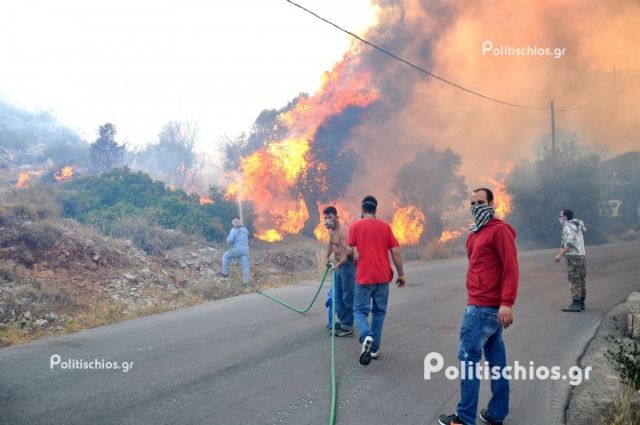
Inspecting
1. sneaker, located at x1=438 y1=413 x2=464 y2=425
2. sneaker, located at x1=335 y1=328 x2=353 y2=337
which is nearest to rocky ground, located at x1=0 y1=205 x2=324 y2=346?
sneaker, located at x1=335 y1=328 x2=353 y2=337

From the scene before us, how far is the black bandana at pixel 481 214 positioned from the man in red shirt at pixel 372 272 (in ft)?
5.31

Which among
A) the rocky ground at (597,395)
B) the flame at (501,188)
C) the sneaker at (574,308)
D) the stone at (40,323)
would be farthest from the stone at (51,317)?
the flame at (501,188)

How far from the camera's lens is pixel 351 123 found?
95.6 ft

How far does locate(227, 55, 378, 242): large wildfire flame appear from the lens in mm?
23750

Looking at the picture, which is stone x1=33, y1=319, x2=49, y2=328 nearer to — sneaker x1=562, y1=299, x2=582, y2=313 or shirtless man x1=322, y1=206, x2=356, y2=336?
shirtless man x1=322, y1=206, x2=356, y2=336

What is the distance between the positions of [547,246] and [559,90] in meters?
16.2

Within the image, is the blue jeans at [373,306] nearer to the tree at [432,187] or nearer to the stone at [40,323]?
the stone at [40,323]

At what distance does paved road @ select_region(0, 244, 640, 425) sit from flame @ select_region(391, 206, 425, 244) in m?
15.9

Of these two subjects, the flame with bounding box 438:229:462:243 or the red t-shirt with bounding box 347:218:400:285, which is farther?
the flame with bounding box 438:229:462:243

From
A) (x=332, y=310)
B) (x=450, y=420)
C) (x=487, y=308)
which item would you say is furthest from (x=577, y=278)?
(x=450, y=420)

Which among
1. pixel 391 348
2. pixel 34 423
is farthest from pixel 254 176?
pixel 34 423

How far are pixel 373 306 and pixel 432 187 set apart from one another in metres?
20.9

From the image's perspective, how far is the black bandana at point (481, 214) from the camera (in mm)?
4023

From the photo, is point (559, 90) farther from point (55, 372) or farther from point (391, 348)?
point (55, 372)
